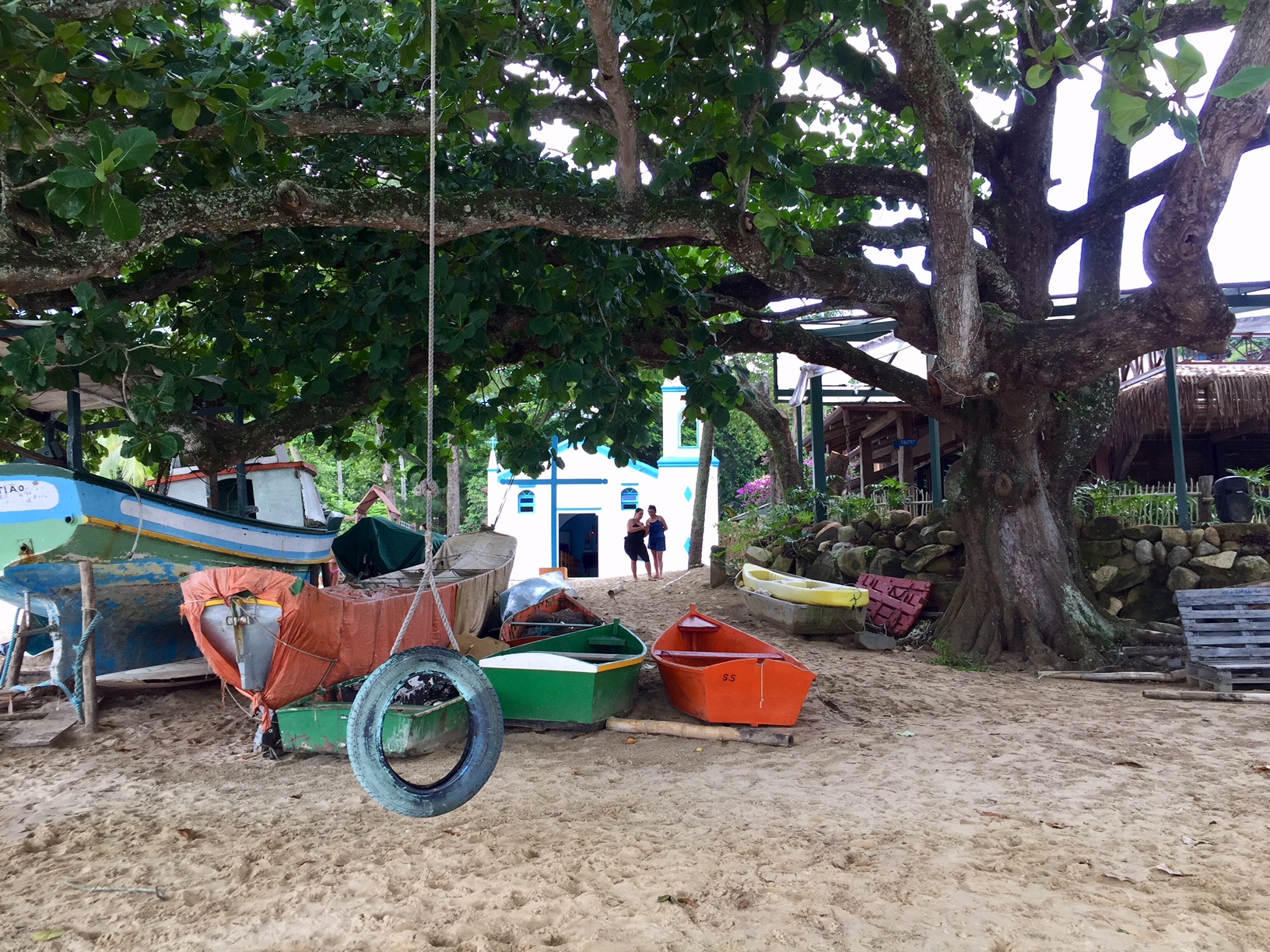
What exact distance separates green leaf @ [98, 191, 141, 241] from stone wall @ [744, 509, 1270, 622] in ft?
30.7

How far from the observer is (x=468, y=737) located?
3.67m

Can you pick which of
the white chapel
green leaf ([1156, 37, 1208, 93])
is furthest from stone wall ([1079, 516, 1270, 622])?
the white chapel

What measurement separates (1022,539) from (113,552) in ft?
27.9

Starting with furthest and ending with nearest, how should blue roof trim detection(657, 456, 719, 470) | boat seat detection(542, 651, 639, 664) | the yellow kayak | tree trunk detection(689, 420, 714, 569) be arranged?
blue roof trim detection(657, 456, 719, 470), tree trunk detection(689, 420, 714, 569), the yellow kayak, boat seat detection(542, 651, 639, 664)

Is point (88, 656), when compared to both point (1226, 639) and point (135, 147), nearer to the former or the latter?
point (135, 147)

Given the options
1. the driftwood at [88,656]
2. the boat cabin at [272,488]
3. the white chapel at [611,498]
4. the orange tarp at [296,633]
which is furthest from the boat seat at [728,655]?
the white chapel at [611,498]

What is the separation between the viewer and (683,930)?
338 centimetres

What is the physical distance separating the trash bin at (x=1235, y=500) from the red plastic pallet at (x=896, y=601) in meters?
3.47

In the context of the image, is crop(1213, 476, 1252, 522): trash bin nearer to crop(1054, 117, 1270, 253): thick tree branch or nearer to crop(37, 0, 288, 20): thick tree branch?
crop(1054, 117, 1270, 253): thick tree branch

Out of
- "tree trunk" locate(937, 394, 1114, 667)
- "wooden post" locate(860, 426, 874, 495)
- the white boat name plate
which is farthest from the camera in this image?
"wooden post" locate(860, 426, 874, 495)

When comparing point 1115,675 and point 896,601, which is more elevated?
point 896,601

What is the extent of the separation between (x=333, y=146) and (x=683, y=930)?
21.1 feet

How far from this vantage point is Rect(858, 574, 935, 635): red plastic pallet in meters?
10.2

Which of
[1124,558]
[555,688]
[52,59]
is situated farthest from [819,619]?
[52,59]
